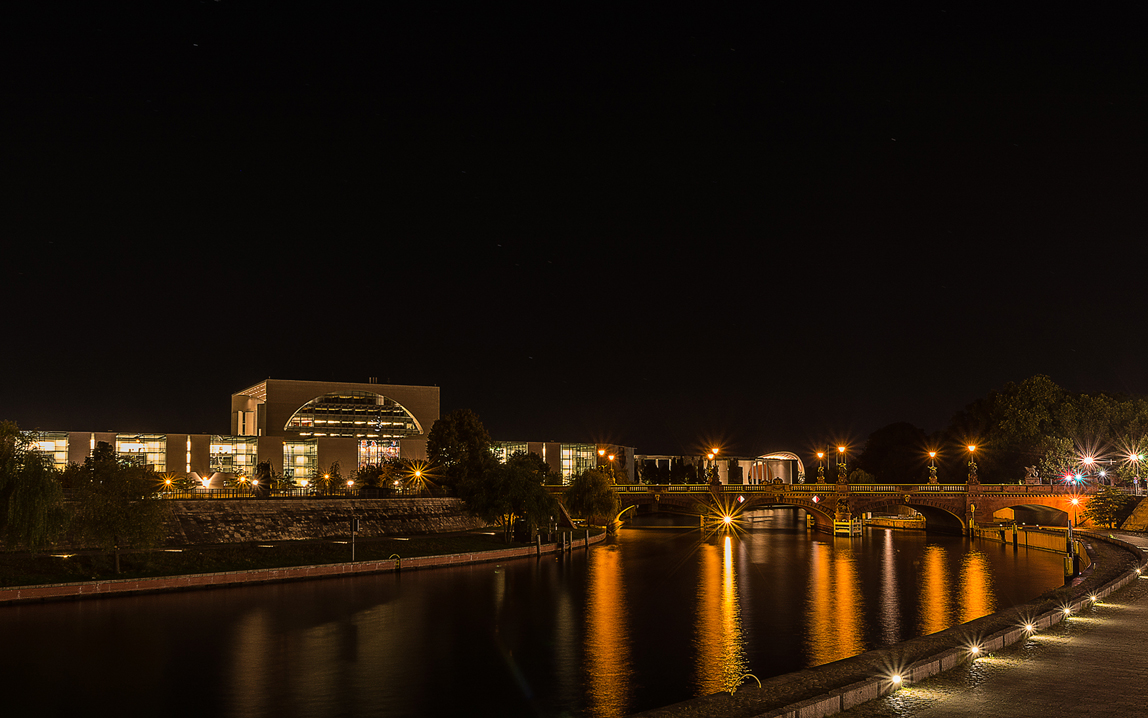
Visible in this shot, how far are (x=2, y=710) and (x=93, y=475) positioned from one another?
82.3 ft

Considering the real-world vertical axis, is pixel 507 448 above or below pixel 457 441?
below

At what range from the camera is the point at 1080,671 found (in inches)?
753

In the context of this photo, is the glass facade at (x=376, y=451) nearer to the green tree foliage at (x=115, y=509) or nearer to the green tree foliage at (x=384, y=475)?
the green tree foliage at (x=384, y=475)

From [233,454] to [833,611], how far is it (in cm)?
10582

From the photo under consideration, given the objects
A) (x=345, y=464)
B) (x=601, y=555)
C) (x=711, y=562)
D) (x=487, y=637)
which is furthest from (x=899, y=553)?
(x=345, y=464)

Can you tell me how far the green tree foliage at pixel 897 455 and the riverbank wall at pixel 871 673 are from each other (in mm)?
88773

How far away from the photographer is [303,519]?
61.9 m

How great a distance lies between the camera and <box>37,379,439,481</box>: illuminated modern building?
115 m

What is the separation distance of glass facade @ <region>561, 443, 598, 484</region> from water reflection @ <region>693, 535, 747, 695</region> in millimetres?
95281

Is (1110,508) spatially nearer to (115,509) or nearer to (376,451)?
(115,509)

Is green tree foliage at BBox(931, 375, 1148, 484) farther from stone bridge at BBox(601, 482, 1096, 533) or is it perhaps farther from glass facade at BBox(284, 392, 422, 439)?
glass facade at BBox(284, 392, 422, 439)

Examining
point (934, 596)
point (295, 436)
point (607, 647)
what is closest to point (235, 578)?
point (607, 647)

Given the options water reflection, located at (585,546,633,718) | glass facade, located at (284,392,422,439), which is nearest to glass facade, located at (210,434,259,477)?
glass facade, located at (284,392,422,439)

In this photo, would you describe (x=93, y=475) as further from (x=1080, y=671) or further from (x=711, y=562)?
(x=1080, y=671)
